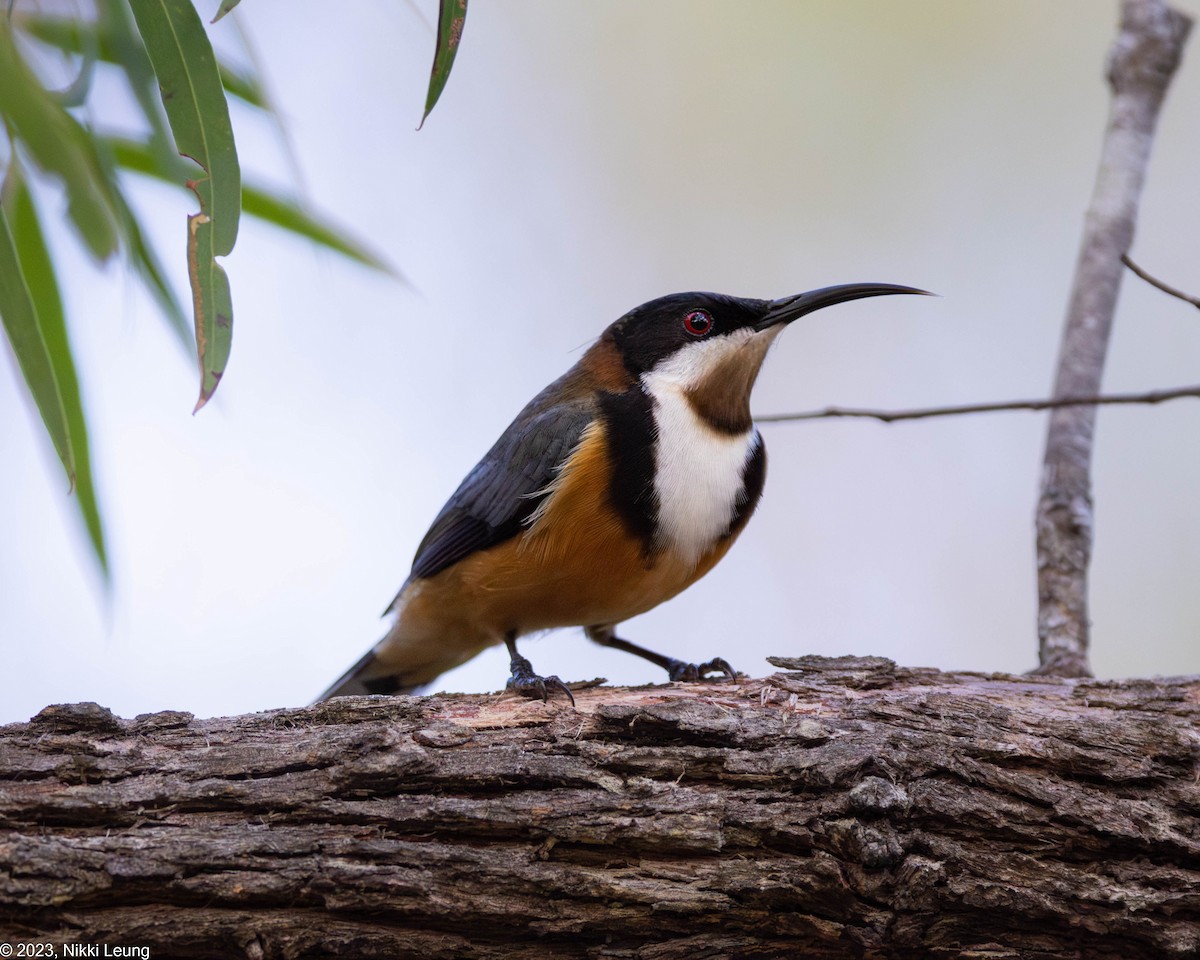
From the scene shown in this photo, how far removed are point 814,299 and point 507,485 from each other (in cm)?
155

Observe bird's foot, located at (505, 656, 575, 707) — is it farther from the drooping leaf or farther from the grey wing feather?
the drooping leaf

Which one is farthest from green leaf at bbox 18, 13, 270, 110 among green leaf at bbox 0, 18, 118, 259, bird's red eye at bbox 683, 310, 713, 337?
bird's red eye at bbox 683, 310, 713, 337

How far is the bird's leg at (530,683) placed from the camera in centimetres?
404

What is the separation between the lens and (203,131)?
11.0ft

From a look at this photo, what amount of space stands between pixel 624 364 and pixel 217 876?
293 centimetres

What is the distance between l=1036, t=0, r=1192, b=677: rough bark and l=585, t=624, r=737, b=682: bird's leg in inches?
56.2

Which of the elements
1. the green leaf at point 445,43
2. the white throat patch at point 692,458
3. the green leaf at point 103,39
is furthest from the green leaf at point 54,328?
the white throat patch at point 692,458

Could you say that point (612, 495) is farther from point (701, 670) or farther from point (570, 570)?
point (701, 670)

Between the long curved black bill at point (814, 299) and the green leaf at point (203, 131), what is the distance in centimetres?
242

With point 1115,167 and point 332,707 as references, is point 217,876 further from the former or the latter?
point 1115,167

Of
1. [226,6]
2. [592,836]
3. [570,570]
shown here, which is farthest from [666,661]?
[226,6]

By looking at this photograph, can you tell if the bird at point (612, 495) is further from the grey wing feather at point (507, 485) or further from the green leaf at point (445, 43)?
the green leaf at point (445, 43)

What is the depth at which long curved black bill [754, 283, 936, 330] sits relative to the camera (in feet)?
16.1

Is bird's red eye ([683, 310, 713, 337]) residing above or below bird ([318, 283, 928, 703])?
above
